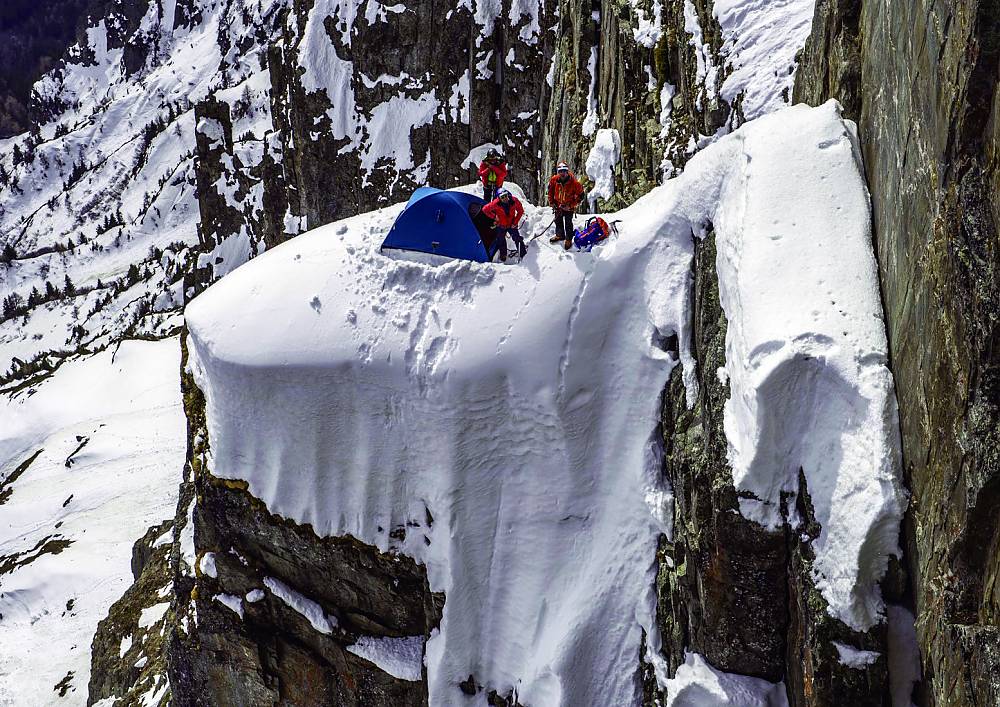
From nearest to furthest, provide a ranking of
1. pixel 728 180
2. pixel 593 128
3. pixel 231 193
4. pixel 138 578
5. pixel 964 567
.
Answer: pixel 964 567
pixel 728 180
pixel 593 128
pixel 138 578
pixel 231 193

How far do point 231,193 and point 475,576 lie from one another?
5852 cm

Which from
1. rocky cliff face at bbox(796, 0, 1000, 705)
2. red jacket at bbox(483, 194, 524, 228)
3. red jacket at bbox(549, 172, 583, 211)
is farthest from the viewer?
red jacket at bbox(483, 194, 524, 228)

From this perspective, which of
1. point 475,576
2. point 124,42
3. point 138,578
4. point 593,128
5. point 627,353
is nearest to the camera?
point 627,353

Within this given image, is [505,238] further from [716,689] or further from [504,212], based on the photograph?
[716,689]

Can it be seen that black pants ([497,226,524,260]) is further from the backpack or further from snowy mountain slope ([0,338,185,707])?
snowy mountain slope ([0,338,185,707])

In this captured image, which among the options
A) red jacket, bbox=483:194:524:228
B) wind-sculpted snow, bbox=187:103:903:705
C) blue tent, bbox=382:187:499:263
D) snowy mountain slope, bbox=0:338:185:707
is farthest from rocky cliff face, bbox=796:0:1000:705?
snowy mountain slope, bbox=0:338:185:707

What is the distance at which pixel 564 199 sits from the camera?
10.5 m

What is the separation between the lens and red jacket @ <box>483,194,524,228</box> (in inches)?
418

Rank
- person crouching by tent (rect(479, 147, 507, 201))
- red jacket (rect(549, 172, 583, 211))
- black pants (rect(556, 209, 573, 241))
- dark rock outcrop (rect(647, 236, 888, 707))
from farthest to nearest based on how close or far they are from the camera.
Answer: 1. person crouching by tent (rect(479, 147, 507, 201))
2. black pants (rect(556, 209, 573, 241))
3. red jacket (rect(549, 172, 583, 211))
4. dark rock outcrop (rect(647, 236, 888, 707))

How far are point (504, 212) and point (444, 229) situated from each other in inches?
41.0

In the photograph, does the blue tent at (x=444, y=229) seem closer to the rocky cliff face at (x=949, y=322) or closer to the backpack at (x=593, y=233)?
the backpack at (x=593, y=233)

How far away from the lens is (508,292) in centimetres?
1075

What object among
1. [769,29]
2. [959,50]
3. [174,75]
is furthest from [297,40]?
[174,75]

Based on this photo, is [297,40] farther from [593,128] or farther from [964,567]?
[964,567]
